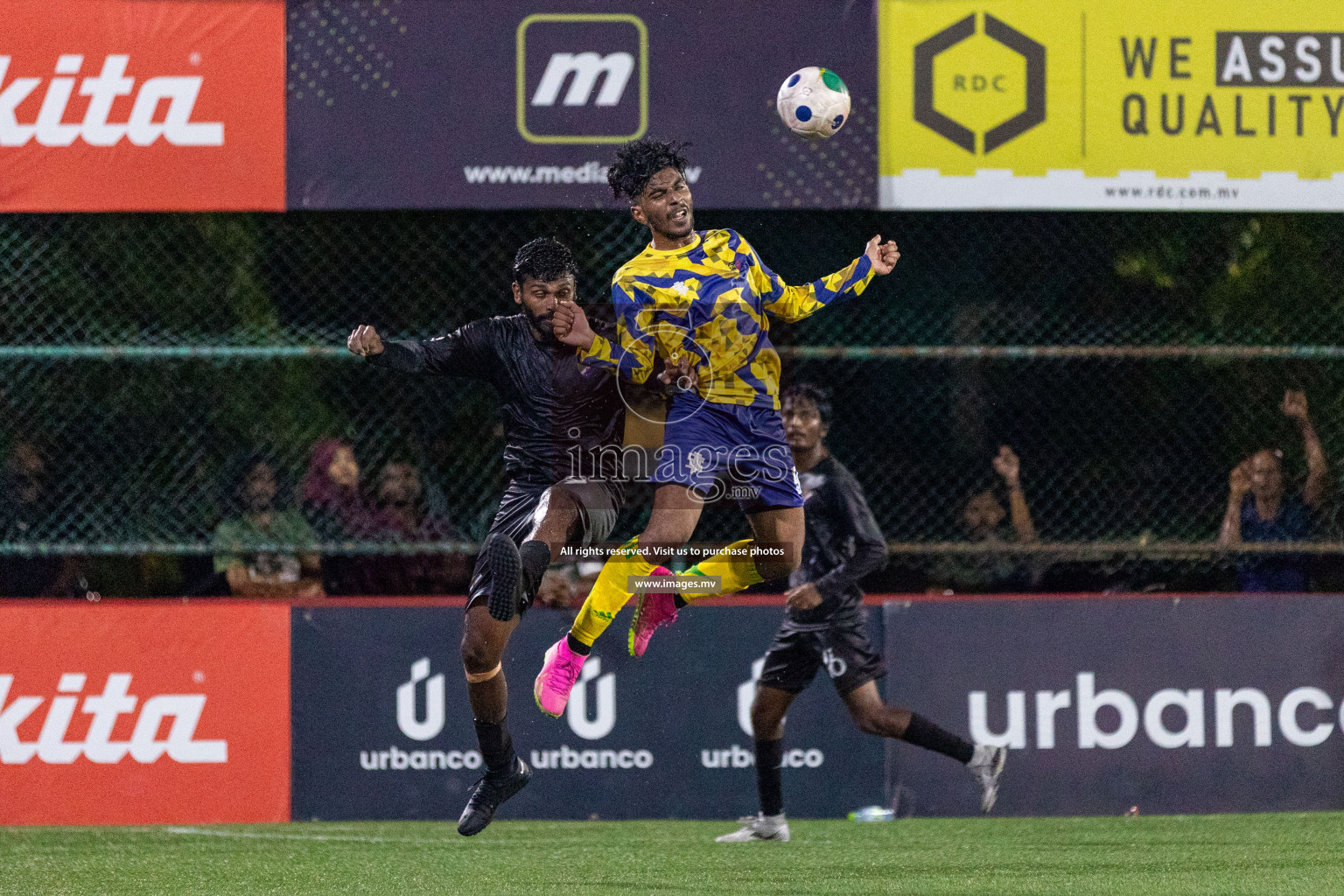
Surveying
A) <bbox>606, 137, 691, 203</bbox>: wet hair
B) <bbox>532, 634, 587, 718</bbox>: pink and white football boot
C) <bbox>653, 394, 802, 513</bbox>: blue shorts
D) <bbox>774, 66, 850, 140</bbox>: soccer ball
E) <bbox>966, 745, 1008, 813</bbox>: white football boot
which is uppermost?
<bbox>774, 66, 850, 140</bbox>: soccer ball

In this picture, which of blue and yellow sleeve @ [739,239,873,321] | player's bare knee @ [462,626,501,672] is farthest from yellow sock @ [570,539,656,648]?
blue and yellow sleeve @ [739,239,873,321]

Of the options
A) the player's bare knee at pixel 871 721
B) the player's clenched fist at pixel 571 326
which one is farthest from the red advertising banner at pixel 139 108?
the player's bare knee at pixel 871 721

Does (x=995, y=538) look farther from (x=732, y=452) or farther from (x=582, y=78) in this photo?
(x=582, y=78)

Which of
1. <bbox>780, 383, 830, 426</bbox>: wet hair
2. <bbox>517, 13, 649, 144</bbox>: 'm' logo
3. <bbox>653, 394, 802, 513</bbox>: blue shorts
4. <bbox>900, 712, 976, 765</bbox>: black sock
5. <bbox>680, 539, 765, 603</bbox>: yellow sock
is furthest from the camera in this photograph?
<bbox>517, 13, 649, 144</bbox>: 'm' logo

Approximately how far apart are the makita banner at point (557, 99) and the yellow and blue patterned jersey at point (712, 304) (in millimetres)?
2249

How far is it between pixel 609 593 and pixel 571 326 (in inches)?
41.9

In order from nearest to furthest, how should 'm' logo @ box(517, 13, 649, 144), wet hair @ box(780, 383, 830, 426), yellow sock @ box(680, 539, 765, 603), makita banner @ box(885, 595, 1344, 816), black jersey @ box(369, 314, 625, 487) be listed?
yellow sock @ box(680, 539, 765, 603)
black jersey @ box(369, 314, 625, 487)
wet hair @ box(780, 383, 830, 426)
'm' logo @ box(517, 13, 649, 144)
makita banner @ box(885, 595, 1344, 816)

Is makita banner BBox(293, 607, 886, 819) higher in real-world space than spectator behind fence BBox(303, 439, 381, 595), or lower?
lower

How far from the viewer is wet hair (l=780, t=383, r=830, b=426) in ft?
27.0

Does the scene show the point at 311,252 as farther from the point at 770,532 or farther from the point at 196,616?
the point at 770,532

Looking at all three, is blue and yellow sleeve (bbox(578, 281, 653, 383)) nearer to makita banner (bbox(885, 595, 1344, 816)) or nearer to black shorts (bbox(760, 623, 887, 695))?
black shorts (bbox(760, 623, 887, 695))

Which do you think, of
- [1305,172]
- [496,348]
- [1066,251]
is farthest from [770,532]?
[1305,172]

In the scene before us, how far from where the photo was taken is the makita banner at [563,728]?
30.8 ft

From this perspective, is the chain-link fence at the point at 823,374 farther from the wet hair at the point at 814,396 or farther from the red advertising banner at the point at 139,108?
the wet hair at the point at 814,396
